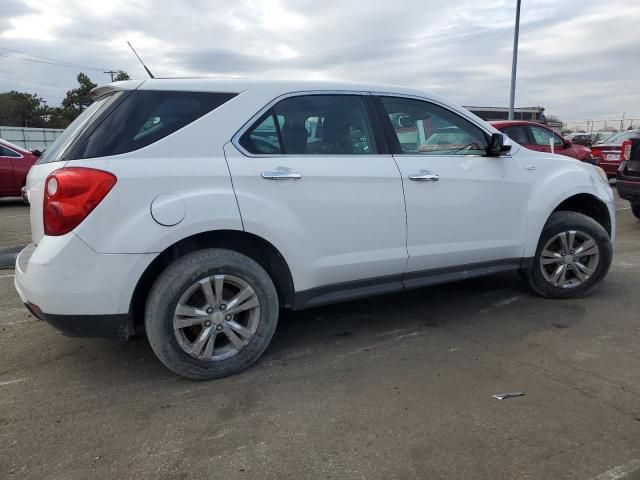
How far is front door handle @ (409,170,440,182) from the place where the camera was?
3.64 m

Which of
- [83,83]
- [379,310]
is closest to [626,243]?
[379,310]

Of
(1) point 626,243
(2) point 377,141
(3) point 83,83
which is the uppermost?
(3) point 83,83

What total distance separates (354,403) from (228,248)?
119 centimetres

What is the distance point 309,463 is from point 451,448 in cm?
68

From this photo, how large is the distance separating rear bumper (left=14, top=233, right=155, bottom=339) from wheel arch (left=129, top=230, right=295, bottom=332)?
3.5 inches

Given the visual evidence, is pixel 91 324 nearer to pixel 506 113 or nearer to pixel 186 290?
pixel 186 290

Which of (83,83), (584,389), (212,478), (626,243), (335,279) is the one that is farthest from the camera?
(83,83)

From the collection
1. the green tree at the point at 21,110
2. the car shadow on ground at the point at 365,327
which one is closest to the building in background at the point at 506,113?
the car shadow on ground at the point at 365,327

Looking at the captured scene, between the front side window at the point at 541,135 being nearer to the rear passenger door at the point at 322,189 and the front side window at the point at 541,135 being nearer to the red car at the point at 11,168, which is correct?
the rear passenger door at the point at 322,189

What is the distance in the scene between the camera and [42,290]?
283 cm

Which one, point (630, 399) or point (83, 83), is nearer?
point (630, 399)

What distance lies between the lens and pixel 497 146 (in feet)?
13.2

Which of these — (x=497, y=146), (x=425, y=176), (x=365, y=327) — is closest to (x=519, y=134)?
(x=497, y=146)

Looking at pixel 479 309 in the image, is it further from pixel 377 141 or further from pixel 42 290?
pixel 42 290
